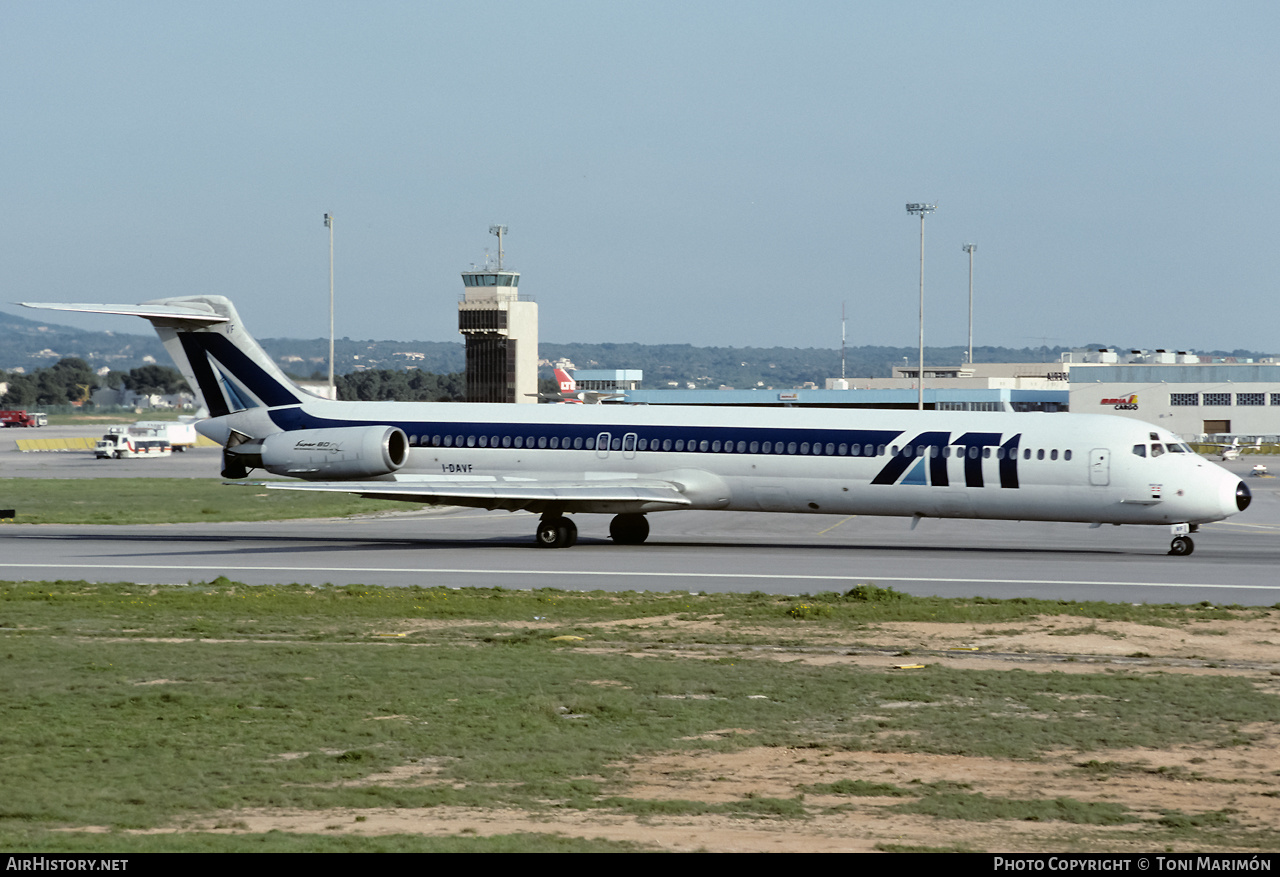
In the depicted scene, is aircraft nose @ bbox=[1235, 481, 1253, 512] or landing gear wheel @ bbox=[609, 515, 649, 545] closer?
aircraft nose @ bbox=[1235, 481, 1253, 512]

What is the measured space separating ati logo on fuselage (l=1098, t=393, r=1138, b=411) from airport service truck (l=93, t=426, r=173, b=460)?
7682 cm

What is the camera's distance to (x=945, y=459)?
32.7 m

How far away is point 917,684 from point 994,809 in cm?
550

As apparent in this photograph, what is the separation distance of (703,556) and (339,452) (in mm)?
10754

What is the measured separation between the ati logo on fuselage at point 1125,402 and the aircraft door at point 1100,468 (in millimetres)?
87420

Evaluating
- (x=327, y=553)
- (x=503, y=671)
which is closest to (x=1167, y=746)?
(x=503, y=671)

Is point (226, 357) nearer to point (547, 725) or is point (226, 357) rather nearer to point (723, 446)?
point (723, 446)

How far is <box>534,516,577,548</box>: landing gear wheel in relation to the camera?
1398 inches

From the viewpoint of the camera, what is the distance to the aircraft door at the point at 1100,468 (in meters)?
31.8

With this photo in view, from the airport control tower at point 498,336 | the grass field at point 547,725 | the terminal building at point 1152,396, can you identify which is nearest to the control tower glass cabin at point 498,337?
the airport control tower at point 498,336

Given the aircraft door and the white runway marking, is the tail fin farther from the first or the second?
the aircraft door

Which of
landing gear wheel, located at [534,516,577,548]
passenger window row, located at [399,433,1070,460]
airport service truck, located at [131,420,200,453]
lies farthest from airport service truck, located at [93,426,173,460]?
landing gear wheel, located at [534,516,577,548]

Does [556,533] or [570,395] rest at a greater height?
[570,395]

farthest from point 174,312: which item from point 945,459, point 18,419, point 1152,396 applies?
point 18,419
